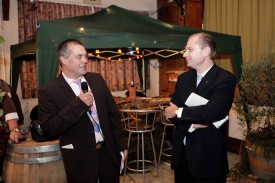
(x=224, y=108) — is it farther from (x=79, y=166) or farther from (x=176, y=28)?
(x=176, y=28)

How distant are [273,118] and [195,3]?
4.18 m

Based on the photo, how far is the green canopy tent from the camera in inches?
111

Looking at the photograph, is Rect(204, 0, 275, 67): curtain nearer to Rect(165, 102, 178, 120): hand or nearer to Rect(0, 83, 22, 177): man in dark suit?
Rect(165, 102, 178, 120): hand

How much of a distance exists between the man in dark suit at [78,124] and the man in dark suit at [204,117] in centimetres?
52

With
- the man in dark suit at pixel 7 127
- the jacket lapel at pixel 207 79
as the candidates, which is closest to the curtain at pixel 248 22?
the jacket lapel at pixel 207 79

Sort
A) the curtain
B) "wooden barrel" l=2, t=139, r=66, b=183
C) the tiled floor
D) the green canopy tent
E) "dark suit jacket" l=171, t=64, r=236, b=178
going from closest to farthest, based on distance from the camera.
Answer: "dark suit jacket" l=171, t=64, r=236, b=178, "wooden barrel" l=2, t=139, r=66, b=183, the green canopy tent, the tiled floor, the curtain

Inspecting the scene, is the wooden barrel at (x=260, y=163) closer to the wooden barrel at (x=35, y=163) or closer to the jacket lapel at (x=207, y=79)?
the jacket lapel at (x=207, y=79)

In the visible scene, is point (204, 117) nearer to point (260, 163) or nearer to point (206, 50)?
point (206, 50)

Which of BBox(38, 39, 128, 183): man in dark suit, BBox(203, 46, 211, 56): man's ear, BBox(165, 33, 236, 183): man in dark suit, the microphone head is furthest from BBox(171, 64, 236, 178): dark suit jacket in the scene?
the microphone head

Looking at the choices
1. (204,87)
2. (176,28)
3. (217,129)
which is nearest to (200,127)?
(217,129)

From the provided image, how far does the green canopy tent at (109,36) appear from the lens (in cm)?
283

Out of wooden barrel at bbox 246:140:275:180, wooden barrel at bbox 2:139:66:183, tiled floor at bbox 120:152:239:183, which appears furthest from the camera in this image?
tiled floor at bbox 120:152:239:183

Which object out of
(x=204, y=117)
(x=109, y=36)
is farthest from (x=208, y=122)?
(x=109, y=36)

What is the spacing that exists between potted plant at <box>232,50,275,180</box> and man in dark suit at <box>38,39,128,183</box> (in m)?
1.88
